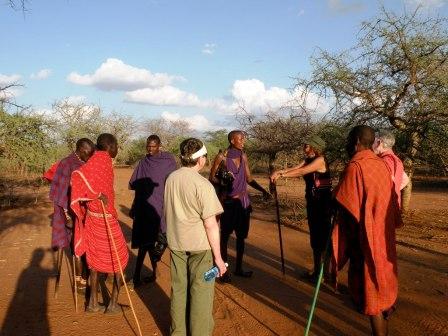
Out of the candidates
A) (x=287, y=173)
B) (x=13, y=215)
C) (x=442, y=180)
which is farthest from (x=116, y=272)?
(x=442, y=180)

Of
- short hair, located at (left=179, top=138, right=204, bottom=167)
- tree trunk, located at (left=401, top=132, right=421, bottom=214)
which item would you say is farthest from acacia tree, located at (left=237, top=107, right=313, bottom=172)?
short hair, located at (left=179, top=138, right=204, bottom=167)

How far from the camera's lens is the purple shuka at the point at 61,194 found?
517 cm

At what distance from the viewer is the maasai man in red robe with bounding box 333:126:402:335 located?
3.26 meters

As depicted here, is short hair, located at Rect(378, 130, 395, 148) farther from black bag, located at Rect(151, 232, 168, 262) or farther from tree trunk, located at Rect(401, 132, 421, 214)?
tree trunk, located at Rect(401, 132, 421, 214)

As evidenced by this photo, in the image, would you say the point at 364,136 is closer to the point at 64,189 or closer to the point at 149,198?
the point at 149,198

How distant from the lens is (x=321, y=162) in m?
5.23

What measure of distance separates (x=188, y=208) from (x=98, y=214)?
1.42 meters

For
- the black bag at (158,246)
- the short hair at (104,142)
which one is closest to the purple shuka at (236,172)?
the black bag at (158,246)

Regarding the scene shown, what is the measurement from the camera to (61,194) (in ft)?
16.9

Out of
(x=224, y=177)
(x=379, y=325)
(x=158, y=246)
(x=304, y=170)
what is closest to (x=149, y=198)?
(x=158, y=246)

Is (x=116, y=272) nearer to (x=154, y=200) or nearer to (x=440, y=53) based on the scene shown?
(x=154, y=200)

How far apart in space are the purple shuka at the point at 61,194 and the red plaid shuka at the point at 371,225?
3.31 metres

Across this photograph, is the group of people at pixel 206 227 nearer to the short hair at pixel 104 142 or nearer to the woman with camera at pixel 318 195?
the short hair at pixel 104 142

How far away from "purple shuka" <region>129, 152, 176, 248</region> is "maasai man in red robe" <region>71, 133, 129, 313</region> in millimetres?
922
